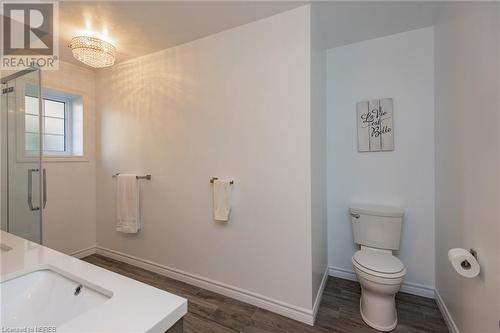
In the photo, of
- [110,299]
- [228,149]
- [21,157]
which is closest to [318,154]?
[228,149]

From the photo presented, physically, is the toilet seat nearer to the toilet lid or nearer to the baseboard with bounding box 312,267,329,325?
the toilet lid

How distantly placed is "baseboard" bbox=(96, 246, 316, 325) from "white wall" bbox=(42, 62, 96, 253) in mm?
520

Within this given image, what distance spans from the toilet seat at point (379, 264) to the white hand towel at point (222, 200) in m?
1.11

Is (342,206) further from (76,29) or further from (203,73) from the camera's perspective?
(76,29)

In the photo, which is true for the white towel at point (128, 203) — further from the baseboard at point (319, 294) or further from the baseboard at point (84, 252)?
the baseboard at point (319, 294)

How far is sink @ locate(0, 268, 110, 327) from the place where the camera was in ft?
2.85

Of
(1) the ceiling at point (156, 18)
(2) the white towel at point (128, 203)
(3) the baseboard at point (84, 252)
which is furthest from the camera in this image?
(3) the baseboard at point (84, 252)

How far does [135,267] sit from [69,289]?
187 centimetres

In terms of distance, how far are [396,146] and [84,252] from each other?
12.4 feet

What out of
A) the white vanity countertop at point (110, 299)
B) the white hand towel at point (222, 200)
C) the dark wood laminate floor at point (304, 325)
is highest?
the white hand towel at point (222, 200)

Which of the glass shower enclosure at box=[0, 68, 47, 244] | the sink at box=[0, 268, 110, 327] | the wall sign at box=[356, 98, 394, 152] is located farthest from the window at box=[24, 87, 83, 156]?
the wall sign at box=[356, 98, 394, 152]

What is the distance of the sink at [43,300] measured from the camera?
87 centimetres

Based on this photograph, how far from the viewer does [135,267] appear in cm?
258

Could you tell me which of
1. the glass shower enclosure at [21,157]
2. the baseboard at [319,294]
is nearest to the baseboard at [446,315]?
the baseboard at [319,294]
